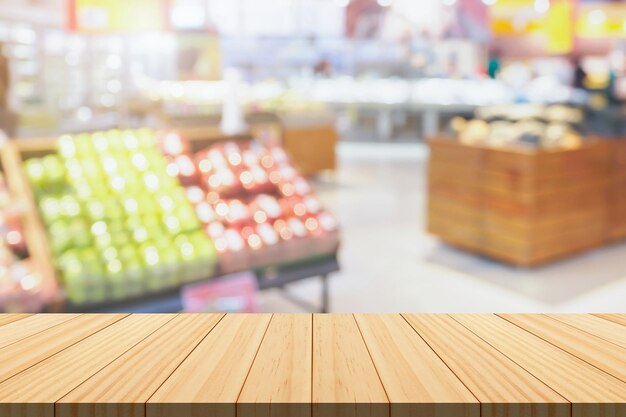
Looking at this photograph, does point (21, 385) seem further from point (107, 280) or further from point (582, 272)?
point (582, 272)

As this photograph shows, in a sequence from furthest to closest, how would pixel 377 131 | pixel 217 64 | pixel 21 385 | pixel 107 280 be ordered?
pixel 377 131 < pixel 217 64 < pixel 107 280 < pixel 21 385

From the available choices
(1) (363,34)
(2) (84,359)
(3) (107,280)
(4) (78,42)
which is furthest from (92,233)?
(1) (363,34)

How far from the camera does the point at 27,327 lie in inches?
53.7

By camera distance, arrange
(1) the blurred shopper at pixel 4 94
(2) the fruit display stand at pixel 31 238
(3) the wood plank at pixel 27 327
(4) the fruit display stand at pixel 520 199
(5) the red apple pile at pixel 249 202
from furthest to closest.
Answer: (4) the fruit display stand at pixel 520 199 < (1) the blurred shopper at pixel 4 94 < (5) the red apple pile at pixel 249 202 < (2) the fruit display stand at pixel 31 238 < (3) the wood plank at pixel 27 327

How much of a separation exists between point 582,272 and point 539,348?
4.44 meters

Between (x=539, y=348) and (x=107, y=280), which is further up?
(x=539, y=348)

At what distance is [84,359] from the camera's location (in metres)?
1.19

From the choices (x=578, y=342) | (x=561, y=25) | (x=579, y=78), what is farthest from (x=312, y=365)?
(x=579, y=78)

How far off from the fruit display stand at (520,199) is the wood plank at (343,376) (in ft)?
14.1

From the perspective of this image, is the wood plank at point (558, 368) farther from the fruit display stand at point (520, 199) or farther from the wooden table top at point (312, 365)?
the fruit display stand at point (520, 199)

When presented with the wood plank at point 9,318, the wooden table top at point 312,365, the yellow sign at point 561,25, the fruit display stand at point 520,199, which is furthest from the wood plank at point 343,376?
the yellow sign at point 561,25

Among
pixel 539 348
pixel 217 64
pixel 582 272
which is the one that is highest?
pixel 217 64

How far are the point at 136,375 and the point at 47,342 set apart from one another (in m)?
0.25

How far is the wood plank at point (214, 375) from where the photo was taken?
1022 millimetres
